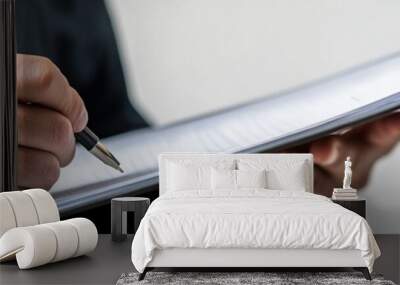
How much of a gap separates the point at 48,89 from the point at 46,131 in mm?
460

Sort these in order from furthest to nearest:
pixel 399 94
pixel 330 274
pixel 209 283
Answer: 1. pixel 399 94
2. pixel 330 274
3. pixel 209 283

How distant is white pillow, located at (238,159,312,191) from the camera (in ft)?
22.8

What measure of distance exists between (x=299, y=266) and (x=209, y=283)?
0.69m

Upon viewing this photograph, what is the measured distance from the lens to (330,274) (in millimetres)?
5344

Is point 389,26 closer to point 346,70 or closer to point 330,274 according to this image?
point 346,70

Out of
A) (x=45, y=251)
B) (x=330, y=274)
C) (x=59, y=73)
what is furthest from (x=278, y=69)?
(x=45, y=251)

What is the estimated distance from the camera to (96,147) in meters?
7.68

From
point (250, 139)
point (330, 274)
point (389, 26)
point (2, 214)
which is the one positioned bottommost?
point (330, 274)

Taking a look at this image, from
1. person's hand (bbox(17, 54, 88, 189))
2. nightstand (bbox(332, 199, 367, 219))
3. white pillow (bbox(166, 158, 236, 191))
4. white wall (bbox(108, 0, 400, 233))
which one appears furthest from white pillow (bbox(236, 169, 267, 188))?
person's hand (bbox(17, 54, 88, 189))

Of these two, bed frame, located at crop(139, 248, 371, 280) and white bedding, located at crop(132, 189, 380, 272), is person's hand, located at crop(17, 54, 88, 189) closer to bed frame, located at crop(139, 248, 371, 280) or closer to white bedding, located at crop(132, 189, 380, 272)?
white bedding, located at crop(132, 189, 380, 272)

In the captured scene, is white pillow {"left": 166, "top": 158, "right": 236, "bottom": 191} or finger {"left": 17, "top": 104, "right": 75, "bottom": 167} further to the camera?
finger {"left": 17, "top": 104, "right": 75, "bottom": 167}

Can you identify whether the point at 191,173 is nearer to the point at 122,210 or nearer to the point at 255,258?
the point at 122,210

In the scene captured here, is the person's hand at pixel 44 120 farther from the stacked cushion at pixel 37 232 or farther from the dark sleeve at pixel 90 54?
the stacked cushion at pixel 37 232

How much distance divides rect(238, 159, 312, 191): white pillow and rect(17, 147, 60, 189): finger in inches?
82.6
